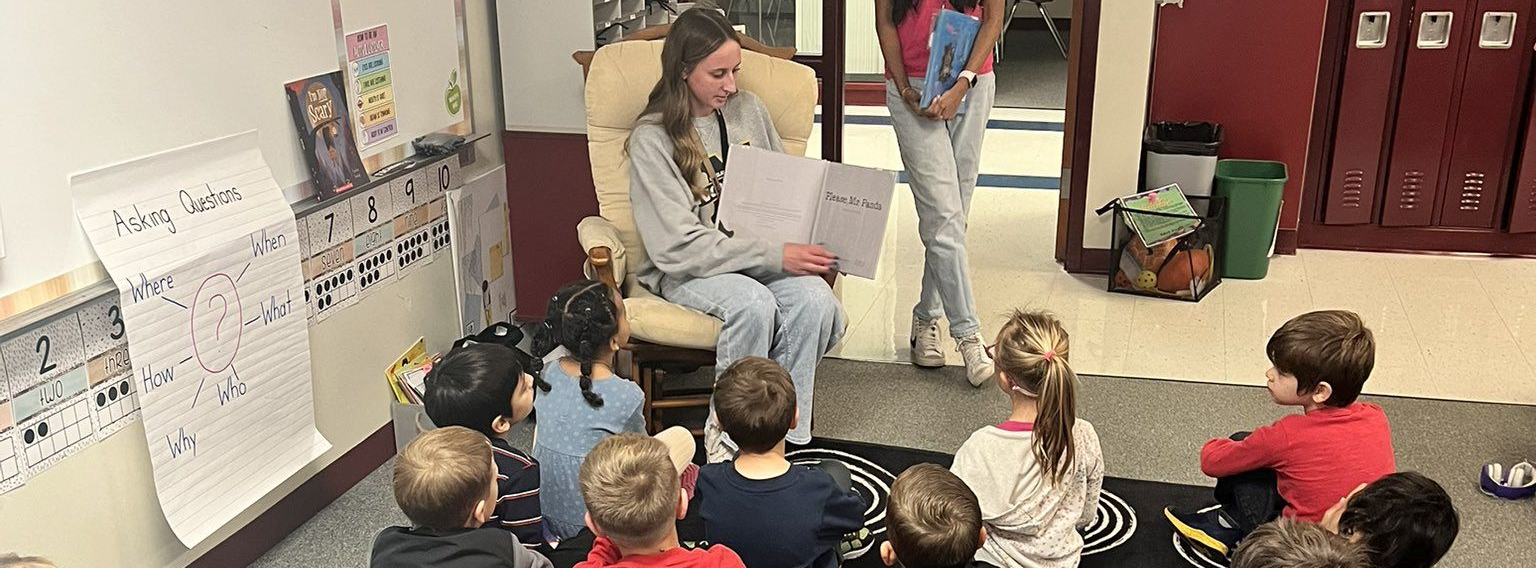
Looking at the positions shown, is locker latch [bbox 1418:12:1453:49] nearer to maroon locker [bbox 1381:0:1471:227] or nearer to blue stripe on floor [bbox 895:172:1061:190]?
maroon locker [bbox 1381:0:1471:227]

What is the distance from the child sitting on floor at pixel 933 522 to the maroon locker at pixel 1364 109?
3098 mm

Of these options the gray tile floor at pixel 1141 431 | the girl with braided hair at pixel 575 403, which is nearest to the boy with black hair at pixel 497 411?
the girl with braided hair at pixel 575 403

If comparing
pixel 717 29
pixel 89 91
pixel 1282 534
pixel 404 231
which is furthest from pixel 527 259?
pixel 1282 534

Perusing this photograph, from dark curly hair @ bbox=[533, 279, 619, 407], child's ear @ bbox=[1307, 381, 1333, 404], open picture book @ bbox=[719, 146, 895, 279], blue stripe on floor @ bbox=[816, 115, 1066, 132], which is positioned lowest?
blue stripe on floor @ bbox=[816, 115, 1066, 132]

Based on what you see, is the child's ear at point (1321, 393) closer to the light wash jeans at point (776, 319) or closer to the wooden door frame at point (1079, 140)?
the light wash jeans at point (776, 319)

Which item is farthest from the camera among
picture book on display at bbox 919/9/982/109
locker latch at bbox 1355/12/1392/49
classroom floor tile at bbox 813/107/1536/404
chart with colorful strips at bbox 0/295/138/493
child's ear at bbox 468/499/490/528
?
locker latch at bbox 1355/12/1392/49

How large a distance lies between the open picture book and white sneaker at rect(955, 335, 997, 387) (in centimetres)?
53

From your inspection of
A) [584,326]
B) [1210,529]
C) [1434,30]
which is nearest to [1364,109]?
[1434,30]

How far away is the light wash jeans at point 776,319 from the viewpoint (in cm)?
291

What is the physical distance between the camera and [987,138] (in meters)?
6.30

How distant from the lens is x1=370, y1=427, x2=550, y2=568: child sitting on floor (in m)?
1.87

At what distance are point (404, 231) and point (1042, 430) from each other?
1679 mm

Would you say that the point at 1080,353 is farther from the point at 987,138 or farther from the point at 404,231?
the point at 987,138

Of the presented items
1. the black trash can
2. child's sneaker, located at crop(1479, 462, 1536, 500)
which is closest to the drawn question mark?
child's sneaker, located at crop(1479, 462, 1536, 500)
